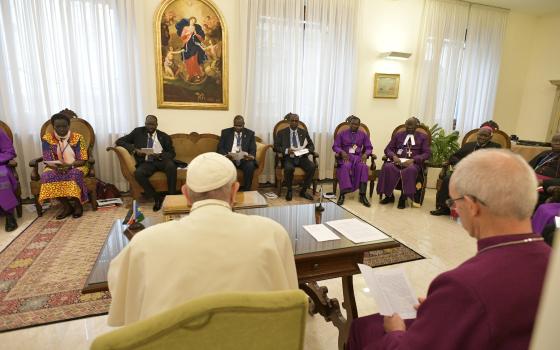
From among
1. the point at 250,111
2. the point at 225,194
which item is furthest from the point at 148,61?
the point at 225,194

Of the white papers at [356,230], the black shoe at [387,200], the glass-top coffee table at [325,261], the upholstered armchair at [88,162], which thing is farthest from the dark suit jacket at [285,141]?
the glass-top coffee table at [325,261]

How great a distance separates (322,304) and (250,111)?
11.9 ft

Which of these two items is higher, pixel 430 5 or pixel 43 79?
pixel 430 5

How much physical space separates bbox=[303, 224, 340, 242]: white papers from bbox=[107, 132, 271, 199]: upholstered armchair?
2.38 meters

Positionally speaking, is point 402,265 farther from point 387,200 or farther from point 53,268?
point 53,268

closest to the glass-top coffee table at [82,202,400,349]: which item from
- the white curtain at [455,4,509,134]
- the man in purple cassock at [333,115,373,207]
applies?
the man in purple cassock at [333,115,373,207]

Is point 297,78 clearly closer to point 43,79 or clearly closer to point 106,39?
point 106,39

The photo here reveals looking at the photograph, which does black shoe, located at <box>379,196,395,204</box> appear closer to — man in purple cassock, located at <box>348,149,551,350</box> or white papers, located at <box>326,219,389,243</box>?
white papers, located at <box>326,219,389,243</box>

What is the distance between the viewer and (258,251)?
0.94 m

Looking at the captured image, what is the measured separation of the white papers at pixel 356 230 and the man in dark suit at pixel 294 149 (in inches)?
95.4

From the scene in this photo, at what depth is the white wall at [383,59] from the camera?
5.44 metres

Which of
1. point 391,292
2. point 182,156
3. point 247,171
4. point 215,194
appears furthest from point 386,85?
point 215,194

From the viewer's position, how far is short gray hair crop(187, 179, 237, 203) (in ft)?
3.50

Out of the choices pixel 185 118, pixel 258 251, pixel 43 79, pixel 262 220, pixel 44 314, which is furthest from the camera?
pixel 185 118
